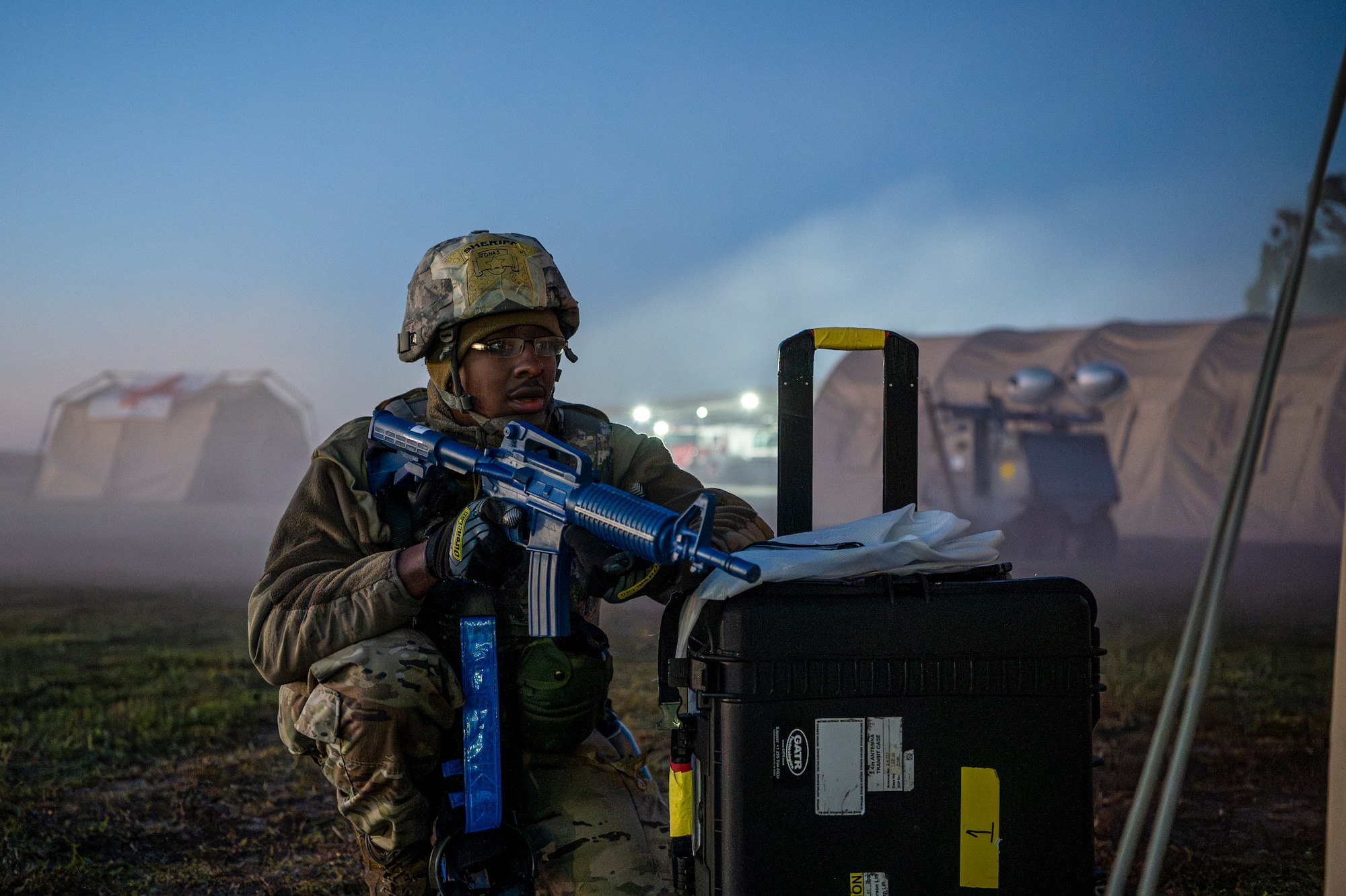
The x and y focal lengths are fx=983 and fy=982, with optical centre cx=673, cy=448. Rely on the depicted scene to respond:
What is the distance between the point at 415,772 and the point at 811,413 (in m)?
1.25

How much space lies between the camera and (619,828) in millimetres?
2326

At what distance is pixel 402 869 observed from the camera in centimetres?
223

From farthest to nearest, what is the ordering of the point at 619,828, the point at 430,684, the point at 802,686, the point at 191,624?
the point at 191,624
the point at 619,828
the point at 430,684
the point at 802,686

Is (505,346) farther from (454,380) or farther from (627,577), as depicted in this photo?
(627,577)

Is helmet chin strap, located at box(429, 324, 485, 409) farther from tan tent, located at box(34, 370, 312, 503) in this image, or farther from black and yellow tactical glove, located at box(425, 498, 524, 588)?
tan tent, located at box(34, 370, 312, 503)

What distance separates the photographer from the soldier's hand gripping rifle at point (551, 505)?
185cm

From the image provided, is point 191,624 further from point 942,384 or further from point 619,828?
point 942,384

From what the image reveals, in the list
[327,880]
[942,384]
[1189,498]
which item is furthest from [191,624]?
[1189,498]

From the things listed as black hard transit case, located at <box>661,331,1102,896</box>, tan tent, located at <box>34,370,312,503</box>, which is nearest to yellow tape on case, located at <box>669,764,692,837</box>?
black hard transit case, located at <box>661,331,1102,896</box>

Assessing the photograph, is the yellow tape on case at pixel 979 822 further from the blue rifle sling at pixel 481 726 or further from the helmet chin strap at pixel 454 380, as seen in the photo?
the helmet chin strap at pixel 454 380

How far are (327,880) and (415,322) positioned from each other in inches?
73.2

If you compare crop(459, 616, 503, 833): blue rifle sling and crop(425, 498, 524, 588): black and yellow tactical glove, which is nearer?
crop(425, 498, 524, 588): black and yellow tactical glove

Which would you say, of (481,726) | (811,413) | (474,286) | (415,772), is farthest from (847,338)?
(415,772)

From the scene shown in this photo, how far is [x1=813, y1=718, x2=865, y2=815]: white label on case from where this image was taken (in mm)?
1746
